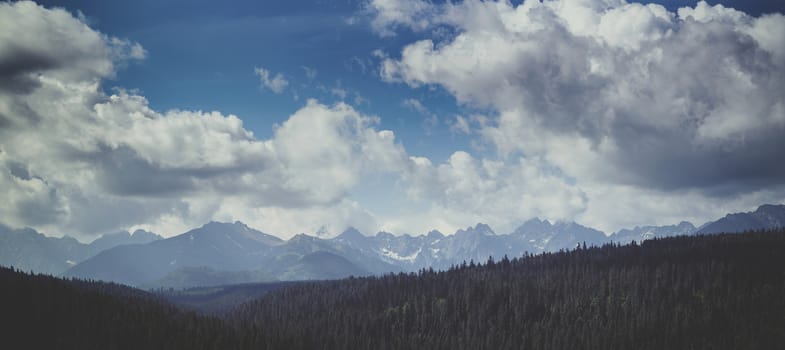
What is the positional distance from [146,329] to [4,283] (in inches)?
1785

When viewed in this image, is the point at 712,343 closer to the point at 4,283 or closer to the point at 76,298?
the point at 76,298

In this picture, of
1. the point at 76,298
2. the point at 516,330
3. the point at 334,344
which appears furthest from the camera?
the point at 516,330

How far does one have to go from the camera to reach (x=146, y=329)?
452ft

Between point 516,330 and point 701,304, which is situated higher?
point 701,304

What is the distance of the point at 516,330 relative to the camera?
7736 inches

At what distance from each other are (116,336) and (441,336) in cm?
11276

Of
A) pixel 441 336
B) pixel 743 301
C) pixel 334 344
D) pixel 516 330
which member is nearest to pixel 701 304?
pixel 743 301

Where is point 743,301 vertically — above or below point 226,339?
above

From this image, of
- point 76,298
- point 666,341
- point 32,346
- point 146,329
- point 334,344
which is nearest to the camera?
point 32,346

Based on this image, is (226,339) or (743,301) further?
(743,301)

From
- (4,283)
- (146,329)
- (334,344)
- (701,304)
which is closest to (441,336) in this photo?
(334,344)

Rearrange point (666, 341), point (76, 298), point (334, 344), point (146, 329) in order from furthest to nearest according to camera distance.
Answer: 1. point (334, 344)
2. point (666, 341)
3. point (76, 298)
4. point (146, 329)

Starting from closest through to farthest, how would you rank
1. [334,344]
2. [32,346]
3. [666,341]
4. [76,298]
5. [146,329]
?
[32,346]
[146,329]
[76,298]
[666,341]
[334,344]

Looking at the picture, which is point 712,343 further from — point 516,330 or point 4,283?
point 4,283
